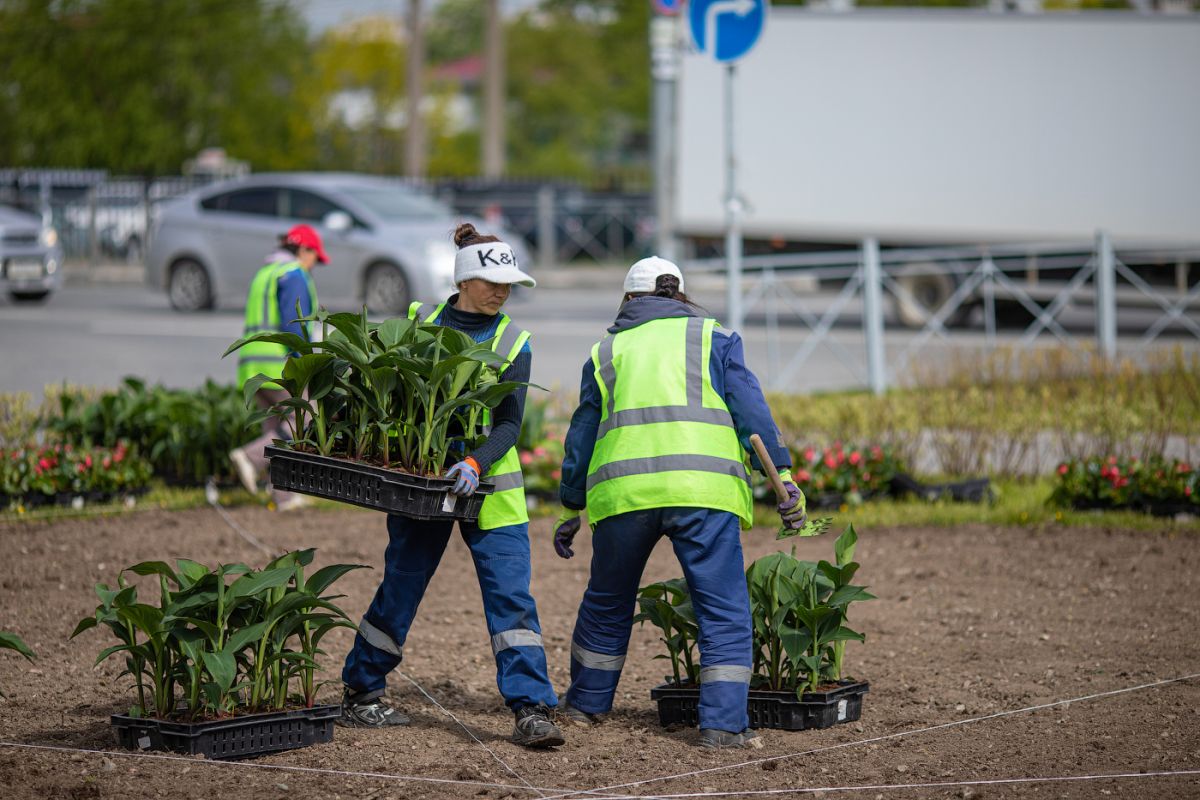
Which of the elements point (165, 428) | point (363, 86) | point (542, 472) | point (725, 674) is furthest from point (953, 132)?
point (363, 86)

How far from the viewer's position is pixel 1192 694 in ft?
17.6

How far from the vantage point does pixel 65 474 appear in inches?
336

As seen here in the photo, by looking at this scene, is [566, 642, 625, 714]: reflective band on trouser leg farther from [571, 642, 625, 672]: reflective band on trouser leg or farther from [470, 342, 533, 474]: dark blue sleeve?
[470, 342, 533, 474]: dark blue sleeve

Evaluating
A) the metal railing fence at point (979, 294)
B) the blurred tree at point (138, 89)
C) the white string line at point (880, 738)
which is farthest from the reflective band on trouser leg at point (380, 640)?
the blurred tree at point (138, 89)

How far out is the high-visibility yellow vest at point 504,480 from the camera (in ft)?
16.8

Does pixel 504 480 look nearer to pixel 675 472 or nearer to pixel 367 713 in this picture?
pixel 675 472

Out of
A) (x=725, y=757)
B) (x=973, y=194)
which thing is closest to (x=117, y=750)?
(x=725, y=757)

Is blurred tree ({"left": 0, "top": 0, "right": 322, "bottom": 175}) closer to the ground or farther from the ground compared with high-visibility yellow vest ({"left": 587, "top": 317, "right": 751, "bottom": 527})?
farther from the ground

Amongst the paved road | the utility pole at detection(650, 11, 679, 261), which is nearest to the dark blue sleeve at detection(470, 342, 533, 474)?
the paved road

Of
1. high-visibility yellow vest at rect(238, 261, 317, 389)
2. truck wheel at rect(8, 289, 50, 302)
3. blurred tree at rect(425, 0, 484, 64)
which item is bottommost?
high-visibility yellow vest at rect(238, 261, 317, 389)

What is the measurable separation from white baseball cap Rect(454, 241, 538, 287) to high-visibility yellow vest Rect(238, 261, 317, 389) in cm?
308

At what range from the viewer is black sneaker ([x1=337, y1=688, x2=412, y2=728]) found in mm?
5234

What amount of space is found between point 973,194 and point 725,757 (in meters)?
14.9

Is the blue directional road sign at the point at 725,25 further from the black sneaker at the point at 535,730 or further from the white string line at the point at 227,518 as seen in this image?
the black sneaker at the point at 535,730
